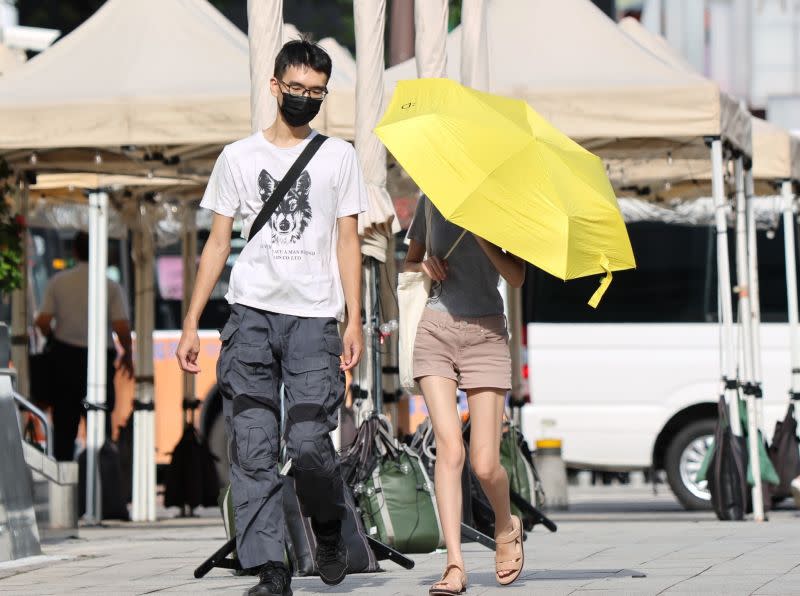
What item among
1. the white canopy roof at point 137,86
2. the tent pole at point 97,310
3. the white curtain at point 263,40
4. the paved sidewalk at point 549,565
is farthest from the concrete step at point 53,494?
the white curtain at point 263,40

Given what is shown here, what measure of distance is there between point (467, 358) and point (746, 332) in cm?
626

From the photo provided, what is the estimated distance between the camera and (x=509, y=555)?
23.3 ft

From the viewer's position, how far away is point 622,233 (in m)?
7.02

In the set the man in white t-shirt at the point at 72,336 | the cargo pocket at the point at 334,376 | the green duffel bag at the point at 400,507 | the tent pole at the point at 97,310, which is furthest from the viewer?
the man in white t-shirt at the point at 72,336

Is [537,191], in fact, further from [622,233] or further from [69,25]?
[69,25]

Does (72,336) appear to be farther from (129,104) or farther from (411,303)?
(411,303)

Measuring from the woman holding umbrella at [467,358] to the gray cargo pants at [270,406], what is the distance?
0.47 m

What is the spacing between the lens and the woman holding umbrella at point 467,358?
6.94 meters

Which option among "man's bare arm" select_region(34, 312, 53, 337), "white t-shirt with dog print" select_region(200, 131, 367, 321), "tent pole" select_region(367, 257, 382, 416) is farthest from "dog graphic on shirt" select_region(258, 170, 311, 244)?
"man's bare arm" select_region(34, 312, 53, 337)

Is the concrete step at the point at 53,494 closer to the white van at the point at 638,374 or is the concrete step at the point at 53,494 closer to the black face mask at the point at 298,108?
the black face mask at the point at 298,108

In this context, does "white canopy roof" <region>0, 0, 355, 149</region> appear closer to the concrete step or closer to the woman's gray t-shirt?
the concrete step

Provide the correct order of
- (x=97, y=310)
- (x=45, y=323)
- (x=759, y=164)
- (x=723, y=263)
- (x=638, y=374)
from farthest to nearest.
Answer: (x=638, y=374) < (x=45, y=323) < (x=759, y=164) < (x=97, y=310) < (x=723, y=263)

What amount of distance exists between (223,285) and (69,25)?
39.1 ft

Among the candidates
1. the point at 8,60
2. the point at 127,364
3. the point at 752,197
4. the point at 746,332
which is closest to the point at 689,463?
the point at 746,332
